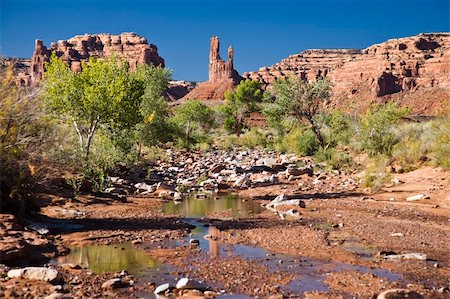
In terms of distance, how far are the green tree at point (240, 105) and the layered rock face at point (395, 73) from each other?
38896 millimetres

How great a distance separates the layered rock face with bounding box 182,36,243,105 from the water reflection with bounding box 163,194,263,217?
344 ft

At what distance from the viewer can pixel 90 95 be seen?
16047 millimetres

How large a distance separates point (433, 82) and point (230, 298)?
11554 cm

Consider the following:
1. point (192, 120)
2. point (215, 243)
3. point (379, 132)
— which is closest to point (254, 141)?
point (192, 120)

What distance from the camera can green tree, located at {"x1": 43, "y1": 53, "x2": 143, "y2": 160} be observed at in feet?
53.7

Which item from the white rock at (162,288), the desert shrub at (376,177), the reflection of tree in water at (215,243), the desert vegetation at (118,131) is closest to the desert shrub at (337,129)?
the desert vegetation at (118,131)

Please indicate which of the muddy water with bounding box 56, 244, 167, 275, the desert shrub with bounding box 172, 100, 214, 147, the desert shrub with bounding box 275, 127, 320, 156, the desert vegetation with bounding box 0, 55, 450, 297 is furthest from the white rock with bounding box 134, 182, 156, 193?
the desert shrub with bounding box 172, 100, 214, 147

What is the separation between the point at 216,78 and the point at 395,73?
4939 centimetres

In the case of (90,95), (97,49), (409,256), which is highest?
(97,49)

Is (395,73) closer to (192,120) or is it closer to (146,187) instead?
(192,120)

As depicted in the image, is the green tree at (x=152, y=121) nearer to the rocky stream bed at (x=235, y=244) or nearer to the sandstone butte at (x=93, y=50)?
the rocky stream bed at (x=235, y=244)

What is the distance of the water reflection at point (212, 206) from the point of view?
554 inches

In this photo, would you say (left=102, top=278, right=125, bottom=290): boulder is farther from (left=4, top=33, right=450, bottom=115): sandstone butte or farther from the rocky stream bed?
(left=4, top=33, right=450, bottom=115): sandstone butte

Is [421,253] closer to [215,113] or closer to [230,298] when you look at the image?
[230,298]
